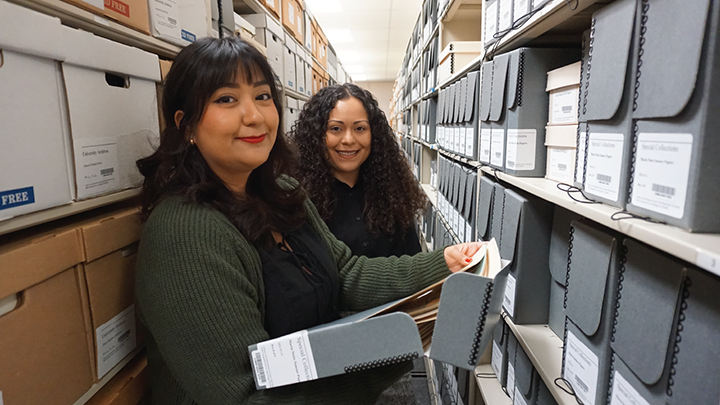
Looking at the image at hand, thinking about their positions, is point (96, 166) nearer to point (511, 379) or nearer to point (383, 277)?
point (383, 277)

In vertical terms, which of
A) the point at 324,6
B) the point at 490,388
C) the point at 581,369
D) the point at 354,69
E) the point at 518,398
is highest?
the point at 354,69

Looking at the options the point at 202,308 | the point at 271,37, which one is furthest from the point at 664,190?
the point at 271,37

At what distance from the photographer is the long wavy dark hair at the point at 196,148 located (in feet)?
2.64

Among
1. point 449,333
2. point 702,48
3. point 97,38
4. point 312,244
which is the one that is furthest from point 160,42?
point 702,48

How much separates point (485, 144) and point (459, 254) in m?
0.47

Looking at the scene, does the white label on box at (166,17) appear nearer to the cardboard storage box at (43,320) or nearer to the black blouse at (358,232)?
the cardboard storage box at (43,320)

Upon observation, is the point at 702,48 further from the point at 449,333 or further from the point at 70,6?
the point at 70,6

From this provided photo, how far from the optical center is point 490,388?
1.28 m

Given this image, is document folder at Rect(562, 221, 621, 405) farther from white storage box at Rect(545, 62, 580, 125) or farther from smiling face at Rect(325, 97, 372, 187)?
smiling face at Rect(325, 97, 372, 187)

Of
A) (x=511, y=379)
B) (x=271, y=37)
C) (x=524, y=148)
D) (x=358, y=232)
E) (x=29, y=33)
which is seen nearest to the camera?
(x=29, y=33)

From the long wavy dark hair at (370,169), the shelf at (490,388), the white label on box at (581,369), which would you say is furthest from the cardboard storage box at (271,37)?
the white label on box at (581,369)

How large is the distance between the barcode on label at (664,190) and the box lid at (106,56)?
0.96 metres

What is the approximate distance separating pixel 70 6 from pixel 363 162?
1107 mm

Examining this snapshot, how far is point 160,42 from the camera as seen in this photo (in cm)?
97
